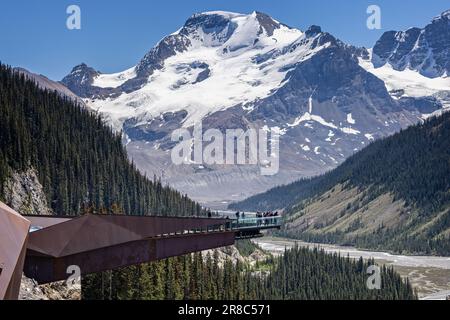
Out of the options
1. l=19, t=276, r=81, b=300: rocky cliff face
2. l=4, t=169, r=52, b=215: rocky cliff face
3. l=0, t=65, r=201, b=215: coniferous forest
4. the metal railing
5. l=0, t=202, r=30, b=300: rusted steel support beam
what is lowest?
l=19, t=276, r=81, b=300: rocky cliff face

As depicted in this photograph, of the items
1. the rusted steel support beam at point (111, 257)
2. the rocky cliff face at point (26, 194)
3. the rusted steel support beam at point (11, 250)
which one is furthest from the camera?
the rocky cliff face at point (26, 194)

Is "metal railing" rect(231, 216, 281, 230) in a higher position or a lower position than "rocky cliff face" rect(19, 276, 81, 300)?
higher

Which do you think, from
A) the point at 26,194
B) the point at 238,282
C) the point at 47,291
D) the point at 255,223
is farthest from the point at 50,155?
the point at 47,291

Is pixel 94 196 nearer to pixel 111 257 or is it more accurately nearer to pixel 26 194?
pixel 26 194

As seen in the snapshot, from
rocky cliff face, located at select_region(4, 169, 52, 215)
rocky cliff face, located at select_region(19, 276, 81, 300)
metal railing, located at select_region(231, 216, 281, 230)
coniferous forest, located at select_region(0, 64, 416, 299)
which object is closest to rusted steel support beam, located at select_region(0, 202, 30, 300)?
rocky cliff face, located at select_region(19, 276, 81, 300)

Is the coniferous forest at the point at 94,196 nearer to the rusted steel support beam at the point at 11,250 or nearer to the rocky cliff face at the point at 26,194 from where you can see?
the rocky cliff face at the point at 26,194

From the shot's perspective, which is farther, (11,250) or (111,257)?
(111,257)

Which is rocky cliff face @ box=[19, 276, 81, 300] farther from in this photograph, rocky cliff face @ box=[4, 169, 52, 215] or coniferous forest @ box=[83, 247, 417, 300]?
rocky cliff face @ box=[4, 169, 52, 215]

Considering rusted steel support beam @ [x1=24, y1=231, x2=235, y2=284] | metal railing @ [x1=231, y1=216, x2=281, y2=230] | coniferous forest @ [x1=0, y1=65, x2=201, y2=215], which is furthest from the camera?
coniferous forest @ [x1=0, y1=65, x2=201, y2=215]

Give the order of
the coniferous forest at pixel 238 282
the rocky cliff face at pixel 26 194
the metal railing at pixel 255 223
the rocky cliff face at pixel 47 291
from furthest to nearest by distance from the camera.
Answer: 1. the rocky cliff face at pixel 26 194
2. the coniferous forest at pixel 238 282
3. the metal railing at pixel 255 223
4. the rocky cliff face at pixel 47 291

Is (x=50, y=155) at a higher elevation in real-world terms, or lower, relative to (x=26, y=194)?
higher

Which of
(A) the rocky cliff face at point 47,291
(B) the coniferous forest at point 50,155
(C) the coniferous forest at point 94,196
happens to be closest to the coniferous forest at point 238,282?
(C) the coniferous forest at point 94,196
